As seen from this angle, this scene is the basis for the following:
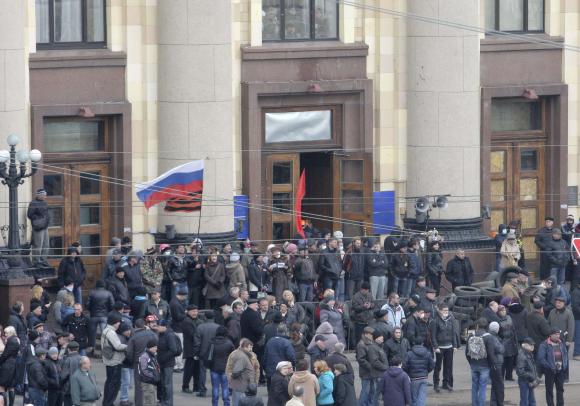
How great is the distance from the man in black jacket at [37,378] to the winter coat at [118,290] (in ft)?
16.0

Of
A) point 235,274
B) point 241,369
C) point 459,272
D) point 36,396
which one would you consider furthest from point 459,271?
point 36,396

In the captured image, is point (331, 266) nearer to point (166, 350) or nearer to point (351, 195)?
point (351, 195)

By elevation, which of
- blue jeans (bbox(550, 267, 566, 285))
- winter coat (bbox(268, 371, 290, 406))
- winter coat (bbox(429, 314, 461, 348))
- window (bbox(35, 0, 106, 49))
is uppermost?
window (bbox(35, 0, 106, 49))

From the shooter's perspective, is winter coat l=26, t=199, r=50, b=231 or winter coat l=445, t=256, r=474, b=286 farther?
winter coat l=445, t=256, r=474, b=286

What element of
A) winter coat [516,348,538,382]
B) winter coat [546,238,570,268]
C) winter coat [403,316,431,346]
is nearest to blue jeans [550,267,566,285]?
winter coat [546,238,570,268]

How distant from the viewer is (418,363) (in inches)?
1522

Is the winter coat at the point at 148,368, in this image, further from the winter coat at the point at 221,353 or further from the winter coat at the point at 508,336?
the winter coat at the point at 508,336

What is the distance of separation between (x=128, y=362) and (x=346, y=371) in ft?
13.0

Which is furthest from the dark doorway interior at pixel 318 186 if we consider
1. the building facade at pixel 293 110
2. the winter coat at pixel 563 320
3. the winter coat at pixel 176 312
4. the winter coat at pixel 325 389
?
the winter coat at pixel 325 389

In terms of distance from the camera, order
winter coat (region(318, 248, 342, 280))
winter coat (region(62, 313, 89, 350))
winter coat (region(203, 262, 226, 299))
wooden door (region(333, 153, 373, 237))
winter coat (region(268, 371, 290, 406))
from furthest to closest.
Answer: wooden door (region(333, 153, 373, 237))
winter coat (region(318, 248, 342, 280))
winter coat (region(203, 262, 226, 299))
winter coat (region(62, 313, 89, 350))
winter coat (region(268, 371, 290, 406))

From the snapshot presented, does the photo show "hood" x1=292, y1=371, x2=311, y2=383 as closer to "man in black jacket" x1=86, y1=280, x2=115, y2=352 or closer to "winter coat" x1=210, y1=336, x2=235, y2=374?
"winter coat" x1=210, y1=336, x2=235, y2=374

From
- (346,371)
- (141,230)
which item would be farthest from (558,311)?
(141,230)

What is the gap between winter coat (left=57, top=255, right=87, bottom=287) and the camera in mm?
43375

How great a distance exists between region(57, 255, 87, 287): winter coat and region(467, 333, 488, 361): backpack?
8.56 metres
